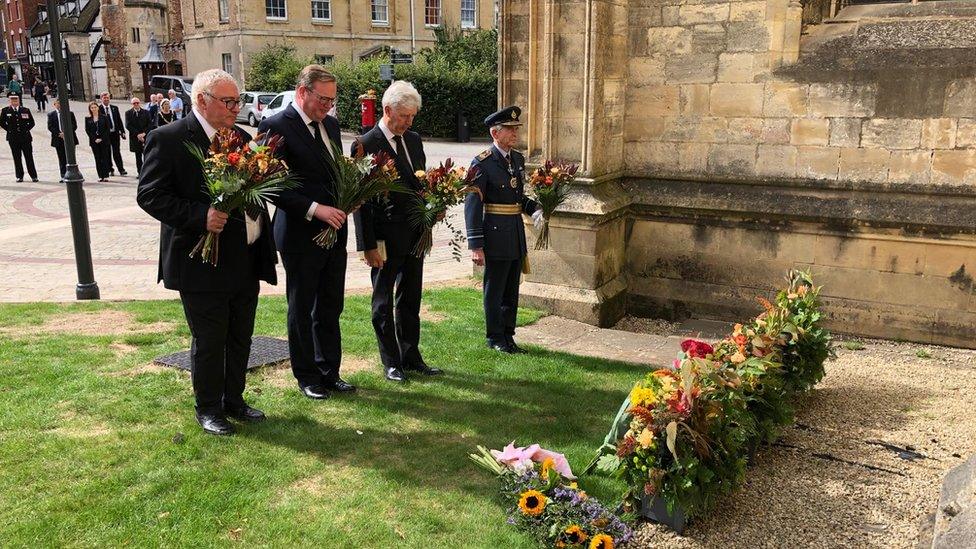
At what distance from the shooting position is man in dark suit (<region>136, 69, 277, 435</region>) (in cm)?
432

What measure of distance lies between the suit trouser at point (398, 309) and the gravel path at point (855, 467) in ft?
8.50

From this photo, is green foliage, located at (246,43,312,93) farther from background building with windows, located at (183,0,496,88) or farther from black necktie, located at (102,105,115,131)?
black necktie, located at (102,105,115,131)

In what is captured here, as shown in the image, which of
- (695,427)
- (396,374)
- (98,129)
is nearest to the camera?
(695,427)

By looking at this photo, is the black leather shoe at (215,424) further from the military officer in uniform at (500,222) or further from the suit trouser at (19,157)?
the suit trouser at (19,157)

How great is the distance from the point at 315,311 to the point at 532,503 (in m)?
2.35

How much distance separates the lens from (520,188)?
21.7 feet

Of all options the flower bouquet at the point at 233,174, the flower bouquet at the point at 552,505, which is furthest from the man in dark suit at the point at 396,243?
the flower bouquet at the point at 552,505

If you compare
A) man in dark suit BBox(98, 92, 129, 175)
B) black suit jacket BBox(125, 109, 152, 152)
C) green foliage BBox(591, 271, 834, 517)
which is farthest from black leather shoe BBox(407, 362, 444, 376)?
black suit jacket BBox(125, 109, 152, 152)

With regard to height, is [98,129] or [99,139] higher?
[98,129]

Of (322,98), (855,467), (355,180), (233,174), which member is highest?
(322,98)

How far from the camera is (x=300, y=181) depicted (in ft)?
16.6

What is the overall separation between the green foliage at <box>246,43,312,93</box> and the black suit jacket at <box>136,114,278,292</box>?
101ft

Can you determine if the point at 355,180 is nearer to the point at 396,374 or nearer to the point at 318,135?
the point at 318,135

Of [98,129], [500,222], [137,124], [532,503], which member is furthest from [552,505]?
[137,124]
